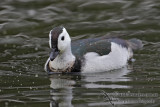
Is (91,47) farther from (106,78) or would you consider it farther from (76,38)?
(76,38)

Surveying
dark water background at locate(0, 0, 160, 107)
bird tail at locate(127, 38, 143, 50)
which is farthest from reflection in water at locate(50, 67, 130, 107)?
bird tail at locate(127, 38, 143, 50)

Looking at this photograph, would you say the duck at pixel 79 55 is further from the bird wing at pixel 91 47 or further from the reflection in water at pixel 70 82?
the reflection in water at pixel 70 82

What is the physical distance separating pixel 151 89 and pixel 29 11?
8.34 meters

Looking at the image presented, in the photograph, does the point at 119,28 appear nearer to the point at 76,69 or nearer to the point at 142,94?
the point at 76,69

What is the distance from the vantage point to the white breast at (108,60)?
12.6 meters

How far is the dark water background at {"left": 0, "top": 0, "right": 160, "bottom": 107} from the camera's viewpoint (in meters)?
9.98

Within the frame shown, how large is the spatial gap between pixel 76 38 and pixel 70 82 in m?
4.10

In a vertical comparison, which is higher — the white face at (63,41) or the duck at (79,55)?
the white face at (63,41)

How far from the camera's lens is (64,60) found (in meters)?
12.6

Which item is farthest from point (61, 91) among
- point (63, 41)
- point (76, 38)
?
point (76, 38)

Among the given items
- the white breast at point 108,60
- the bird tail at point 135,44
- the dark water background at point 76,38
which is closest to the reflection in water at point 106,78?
the dark water background at point 76,38

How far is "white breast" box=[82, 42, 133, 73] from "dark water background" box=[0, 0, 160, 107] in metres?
0.21

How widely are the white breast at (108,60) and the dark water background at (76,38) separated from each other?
0.21 metres

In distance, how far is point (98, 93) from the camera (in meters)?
10.3
